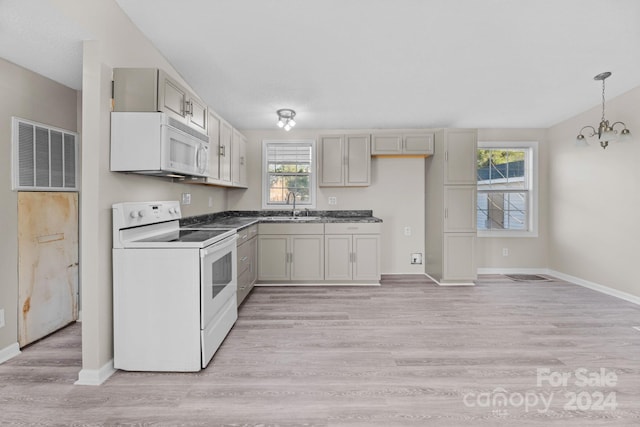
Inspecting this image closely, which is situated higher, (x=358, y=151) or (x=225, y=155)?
(x=358, y=151)

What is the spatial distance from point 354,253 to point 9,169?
11.4 feet

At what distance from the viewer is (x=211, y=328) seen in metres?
2.27

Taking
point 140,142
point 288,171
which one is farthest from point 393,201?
point 140,142

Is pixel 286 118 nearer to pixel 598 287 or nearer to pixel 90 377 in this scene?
pixel 90 377

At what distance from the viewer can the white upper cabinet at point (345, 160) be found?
4602 mm

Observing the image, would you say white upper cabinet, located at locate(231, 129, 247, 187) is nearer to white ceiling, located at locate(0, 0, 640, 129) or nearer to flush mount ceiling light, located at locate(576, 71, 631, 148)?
white ceiling, located at locate(0, 0, 640, 129)

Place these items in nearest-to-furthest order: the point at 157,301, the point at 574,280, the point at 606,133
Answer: the point at 157,301 < the point at 606,133 < the point at 574,280

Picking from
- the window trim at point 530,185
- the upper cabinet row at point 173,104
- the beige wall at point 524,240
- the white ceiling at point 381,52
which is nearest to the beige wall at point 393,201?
the white ceiling at point 381,52

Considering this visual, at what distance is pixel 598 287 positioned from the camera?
4.05m

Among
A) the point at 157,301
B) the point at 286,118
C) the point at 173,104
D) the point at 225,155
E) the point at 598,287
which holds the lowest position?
the point at 598,287

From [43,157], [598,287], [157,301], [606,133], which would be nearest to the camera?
[157,301]

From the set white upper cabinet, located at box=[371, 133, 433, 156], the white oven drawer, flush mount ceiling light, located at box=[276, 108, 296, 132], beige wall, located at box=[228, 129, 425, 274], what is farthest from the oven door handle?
white upper cabinet, located at box=[371, 133, 433, 156]

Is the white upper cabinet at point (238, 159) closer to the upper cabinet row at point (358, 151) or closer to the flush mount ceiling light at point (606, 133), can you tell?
the upper cabinet row at point (358, 151)

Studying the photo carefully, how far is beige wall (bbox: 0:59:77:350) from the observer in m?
2.24
